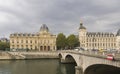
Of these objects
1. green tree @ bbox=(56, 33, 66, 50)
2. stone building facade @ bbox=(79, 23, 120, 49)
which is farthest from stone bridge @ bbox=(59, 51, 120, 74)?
stone building facade @ bbox=(79, 23, 120, 49)

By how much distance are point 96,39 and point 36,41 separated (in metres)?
49.3

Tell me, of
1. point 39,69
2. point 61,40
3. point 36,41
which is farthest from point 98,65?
point 36,41

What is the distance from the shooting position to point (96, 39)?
166m

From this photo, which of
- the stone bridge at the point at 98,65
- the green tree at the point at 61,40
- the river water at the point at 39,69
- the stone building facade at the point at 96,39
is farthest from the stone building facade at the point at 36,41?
the stone bridge at the point at 98,65

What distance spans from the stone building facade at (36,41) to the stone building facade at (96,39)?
1249 inches

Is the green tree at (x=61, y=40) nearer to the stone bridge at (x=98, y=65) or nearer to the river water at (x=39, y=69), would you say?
the river water at (x=39, y=69)

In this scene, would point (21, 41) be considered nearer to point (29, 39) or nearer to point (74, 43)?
point (29, 39)

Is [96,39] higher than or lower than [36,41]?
higher

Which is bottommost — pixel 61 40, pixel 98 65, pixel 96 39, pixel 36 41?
pixel 98 65

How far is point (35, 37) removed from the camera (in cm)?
13900

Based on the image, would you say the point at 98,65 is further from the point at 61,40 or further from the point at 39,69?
the point at 61,40

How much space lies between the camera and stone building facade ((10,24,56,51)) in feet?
447

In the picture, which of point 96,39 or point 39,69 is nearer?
point 39,69

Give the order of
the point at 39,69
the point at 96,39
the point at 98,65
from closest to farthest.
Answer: the point at 98,65 < the point at 39,69 < the point at 96,39
